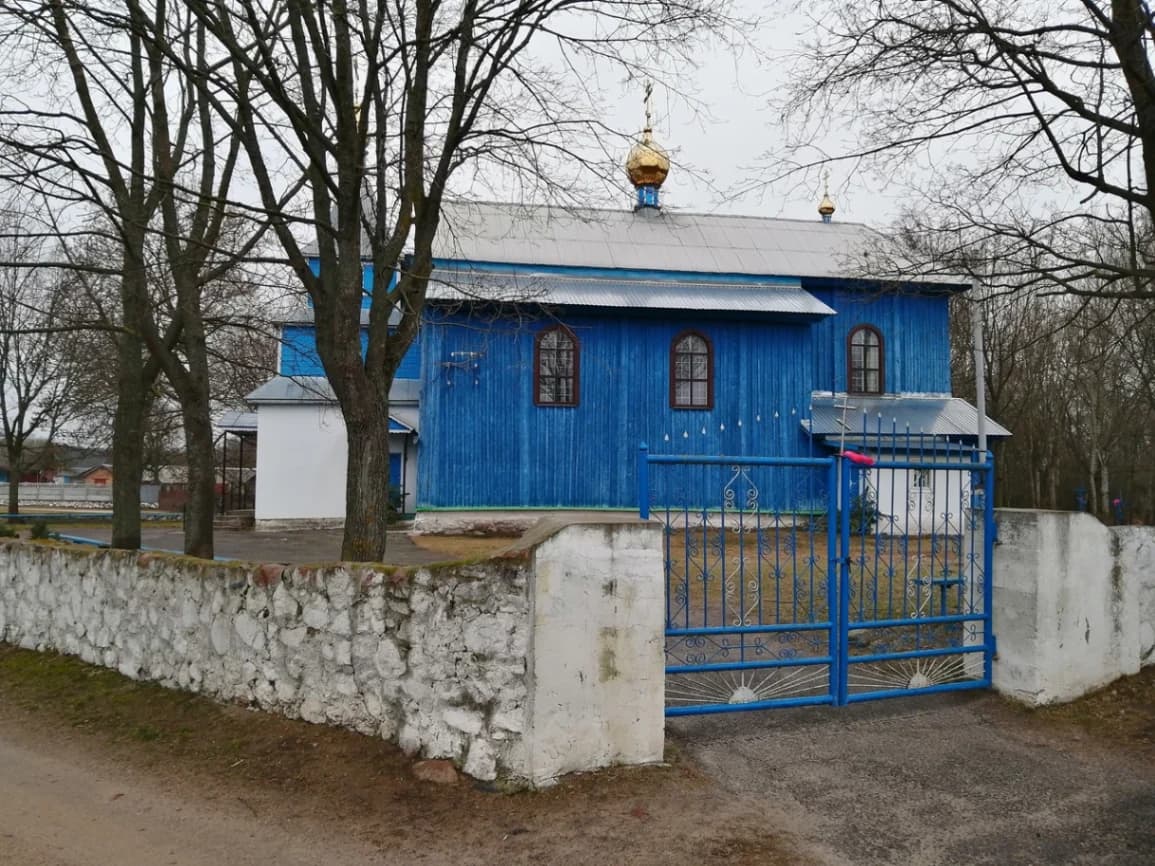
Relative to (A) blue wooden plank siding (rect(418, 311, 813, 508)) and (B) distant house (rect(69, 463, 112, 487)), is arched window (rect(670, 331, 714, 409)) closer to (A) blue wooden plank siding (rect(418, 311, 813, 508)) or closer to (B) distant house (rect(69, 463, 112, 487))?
(A) blue wooden plank siding (rect(418, 311, 813, 508))

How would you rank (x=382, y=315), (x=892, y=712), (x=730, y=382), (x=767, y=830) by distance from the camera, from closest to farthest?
1. (x=767, y=830)
2. (x=892, y=712)
3. (x=382, y=315)
4. (x=730, y=382)

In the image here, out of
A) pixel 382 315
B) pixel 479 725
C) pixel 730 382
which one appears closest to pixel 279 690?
pixel 479 725

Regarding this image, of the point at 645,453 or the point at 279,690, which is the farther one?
the point at 279,690

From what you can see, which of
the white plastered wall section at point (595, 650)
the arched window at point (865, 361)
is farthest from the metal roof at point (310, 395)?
the white plastered wall section at point (595, 650)

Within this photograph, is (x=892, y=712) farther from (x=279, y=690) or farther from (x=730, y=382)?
(x=730, y=382)

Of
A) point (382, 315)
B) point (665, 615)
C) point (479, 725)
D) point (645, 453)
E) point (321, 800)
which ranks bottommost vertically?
point (321, 800)

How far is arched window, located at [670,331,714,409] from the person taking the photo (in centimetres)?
1969


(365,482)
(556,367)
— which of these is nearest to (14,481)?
(556,367)

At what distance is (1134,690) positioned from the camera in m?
6.28

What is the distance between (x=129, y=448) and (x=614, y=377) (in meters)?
10.8

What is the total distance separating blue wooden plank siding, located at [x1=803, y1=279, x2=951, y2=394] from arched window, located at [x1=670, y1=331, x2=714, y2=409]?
12.6 ft

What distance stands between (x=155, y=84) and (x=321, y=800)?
932cm

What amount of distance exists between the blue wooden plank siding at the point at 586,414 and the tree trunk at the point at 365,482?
1088 cm

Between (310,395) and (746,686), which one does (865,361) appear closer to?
(310,395)
